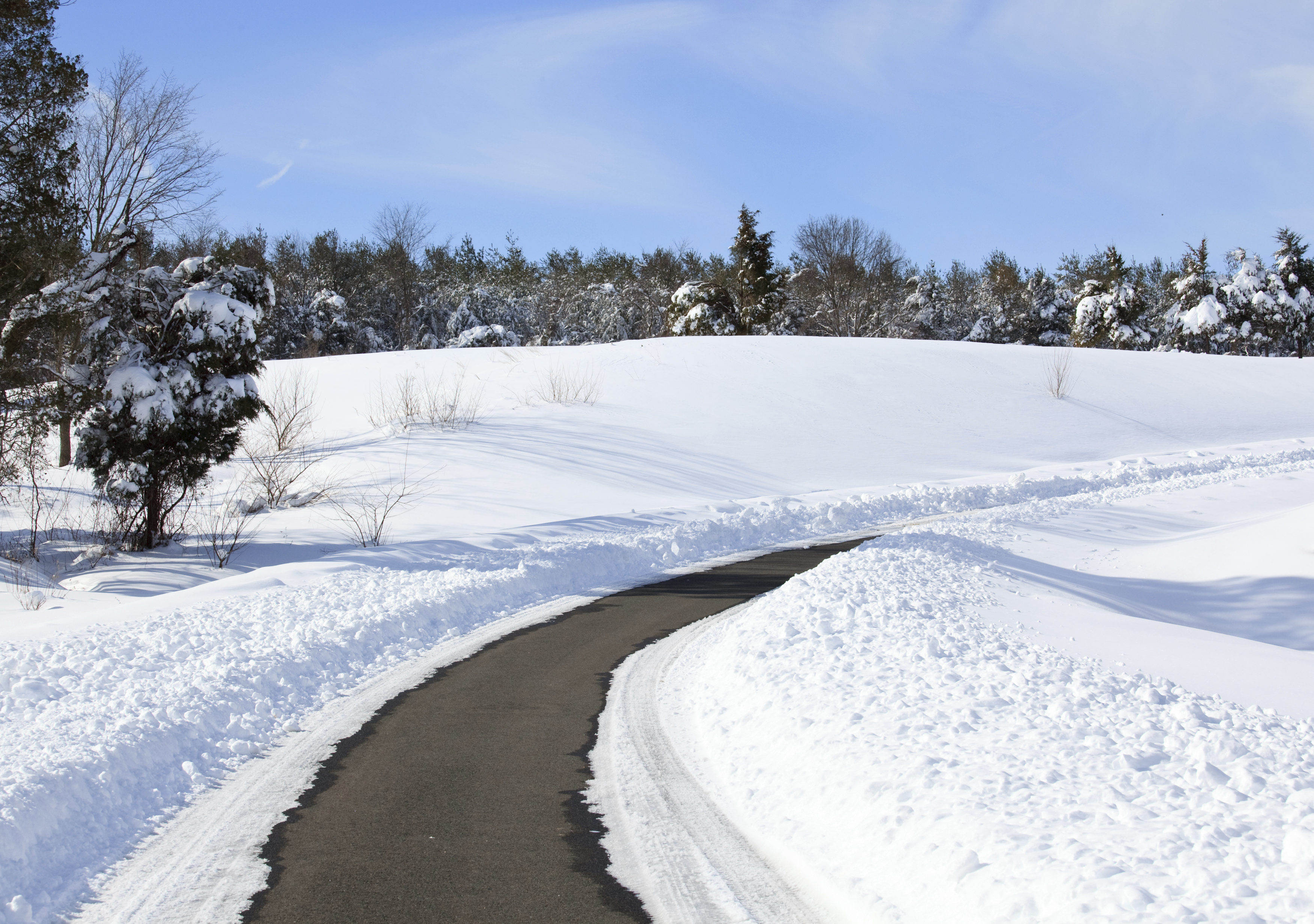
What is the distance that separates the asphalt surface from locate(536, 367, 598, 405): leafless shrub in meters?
19.6

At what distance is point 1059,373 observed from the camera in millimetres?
31547

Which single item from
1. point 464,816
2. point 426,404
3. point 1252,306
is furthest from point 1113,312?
point 464,816

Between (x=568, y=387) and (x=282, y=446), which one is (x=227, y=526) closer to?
(x=282, y=446)

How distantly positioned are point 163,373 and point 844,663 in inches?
495

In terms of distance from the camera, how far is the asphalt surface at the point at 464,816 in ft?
11.8

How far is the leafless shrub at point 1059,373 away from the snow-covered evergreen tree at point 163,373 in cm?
2678

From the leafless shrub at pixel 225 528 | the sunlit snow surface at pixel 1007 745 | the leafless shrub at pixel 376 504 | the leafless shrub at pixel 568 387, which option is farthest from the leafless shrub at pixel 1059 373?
the leafless shrub at pixel 225 528

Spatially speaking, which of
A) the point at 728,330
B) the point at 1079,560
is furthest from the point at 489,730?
the point at 728,330

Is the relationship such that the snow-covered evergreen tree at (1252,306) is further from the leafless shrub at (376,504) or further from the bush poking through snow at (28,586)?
the bush poking through snow at (28,586)

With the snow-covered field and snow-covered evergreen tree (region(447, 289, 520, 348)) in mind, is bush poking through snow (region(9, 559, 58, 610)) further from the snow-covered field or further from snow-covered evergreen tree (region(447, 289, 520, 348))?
snow-covered evergreen tree (region(447, 289, 520, 348))

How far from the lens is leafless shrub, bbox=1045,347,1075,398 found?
3156cm

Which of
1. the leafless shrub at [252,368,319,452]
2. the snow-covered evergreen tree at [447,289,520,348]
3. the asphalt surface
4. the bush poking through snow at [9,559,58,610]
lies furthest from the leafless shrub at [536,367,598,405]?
the snow-covered evergreen tree at [447,289,520,348]

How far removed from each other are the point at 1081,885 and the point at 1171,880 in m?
0.31

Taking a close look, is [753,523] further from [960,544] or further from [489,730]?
[489,730]
